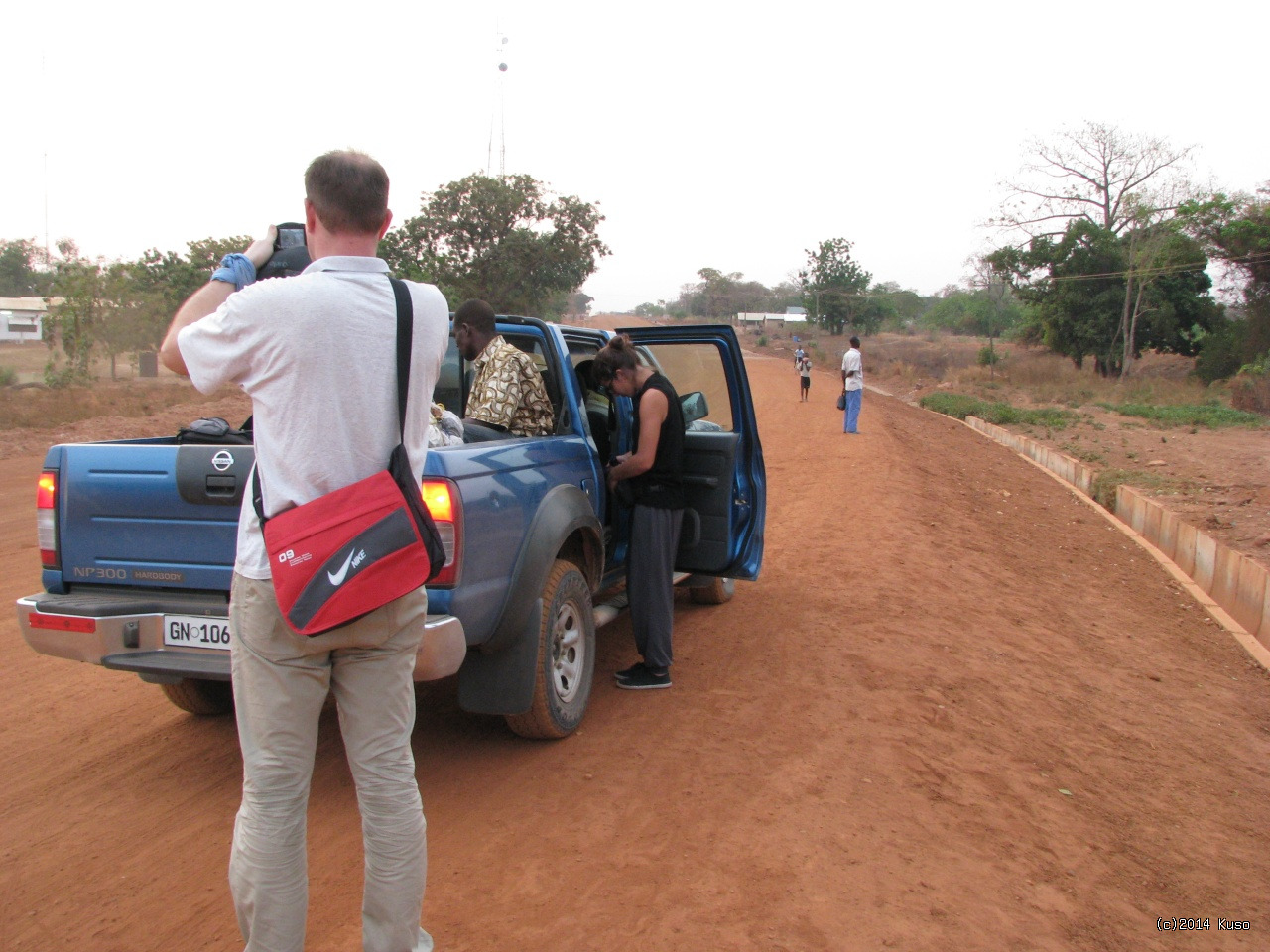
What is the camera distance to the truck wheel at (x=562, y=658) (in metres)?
3.89

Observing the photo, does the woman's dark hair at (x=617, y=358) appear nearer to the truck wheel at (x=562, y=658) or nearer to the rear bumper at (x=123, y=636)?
the truck wheel at (x=562, y=658)

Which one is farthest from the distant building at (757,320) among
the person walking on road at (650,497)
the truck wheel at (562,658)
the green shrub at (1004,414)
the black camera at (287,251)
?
the black camera at (287,251)

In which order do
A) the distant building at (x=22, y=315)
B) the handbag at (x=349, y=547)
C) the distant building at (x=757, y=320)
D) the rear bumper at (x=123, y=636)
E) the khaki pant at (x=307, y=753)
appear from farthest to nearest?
the distant building at (x=757, y=320) → the distant building at (x=22, y=315) → the rear bumper at (x=123, y=636) → the khaki pant at (x=307, y=753) → the handbag at (x=349, y=547)

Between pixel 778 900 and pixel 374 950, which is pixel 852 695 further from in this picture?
pixel 374 950

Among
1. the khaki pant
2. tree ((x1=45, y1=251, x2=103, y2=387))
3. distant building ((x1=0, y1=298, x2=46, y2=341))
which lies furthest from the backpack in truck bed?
distant building ((x1=0, y1=298, x2=46, y2=341))

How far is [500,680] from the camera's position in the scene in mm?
3648

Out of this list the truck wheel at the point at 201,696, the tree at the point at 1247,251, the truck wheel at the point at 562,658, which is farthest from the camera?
the tree at the point at 1247,251

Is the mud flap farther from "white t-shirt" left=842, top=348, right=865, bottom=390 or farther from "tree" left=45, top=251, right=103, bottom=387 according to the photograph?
"tree" left=45, top=251, right=103, bottom=387

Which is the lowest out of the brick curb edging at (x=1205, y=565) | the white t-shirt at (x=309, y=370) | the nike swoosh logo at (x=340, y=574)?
the brick curb edging at (x=1205, y=565)

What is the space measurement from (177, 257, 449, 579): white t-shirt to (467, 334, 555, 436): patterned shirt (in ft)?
7.42

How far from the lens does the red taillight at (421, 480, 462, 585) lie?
3.19 metres

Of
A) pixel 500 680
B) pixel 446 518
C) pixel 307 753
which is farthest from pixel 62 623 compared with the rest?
pixel 307 753

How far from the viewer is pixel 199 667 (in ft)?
10.7

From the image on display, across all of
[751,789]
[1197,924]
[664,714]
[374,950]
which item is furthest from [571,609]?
[1197,924]
